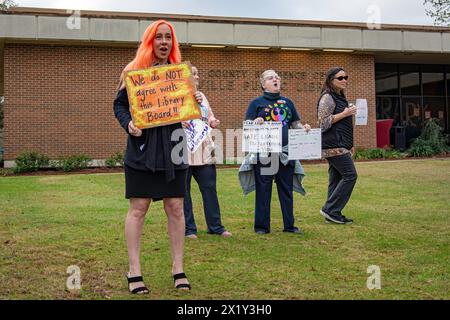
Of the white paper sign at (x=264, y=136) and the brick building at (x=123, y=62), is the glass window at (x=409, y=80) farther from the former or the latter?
the white paper sign at (x=264, y=136)

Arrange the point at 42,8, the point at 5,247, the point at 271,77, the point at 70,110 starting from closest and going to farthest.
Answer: the point at 5,247, the point at 271,77, the point at 70,110, the point at 42,8

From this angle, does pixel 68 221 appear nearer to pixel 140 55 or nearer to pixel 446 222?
pixel 140 55

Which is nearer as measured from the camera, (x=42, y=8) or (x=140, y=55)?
(x=140, y=55)

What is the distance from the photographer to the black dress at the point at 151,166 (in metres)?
4.41

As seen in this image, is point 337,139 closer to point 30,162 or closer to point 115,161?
point 115,161

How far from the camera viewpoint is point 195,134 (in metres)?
6.78

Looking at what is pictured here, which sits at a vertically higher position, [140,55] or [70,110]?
[70,110]

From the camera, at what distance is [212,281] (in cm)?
484

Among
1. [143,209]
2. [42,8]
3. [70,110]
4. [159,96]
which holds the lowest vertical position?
[143,209]

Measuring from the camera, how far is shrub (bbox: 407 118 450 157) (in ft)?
69.8

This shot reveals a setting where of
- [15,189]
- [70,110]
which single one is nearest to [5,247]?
[15,189]

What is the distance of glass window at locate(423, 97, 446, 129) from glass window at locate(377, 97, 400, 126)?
5.24 feet
